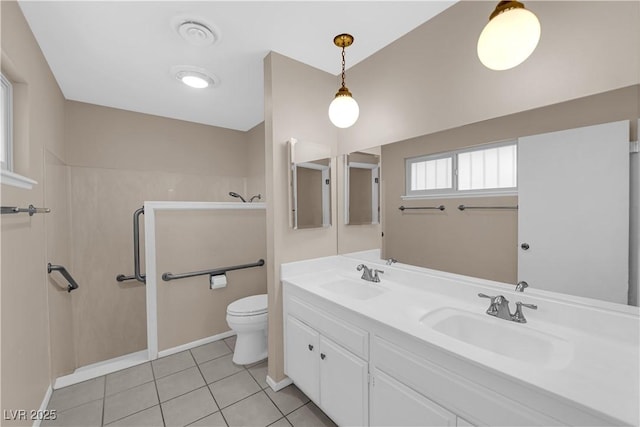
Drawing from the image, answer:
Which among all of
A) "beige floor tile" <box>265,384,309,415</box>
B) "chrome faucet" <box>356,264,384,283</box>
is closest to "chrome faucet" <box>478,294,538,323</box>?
"chrome faucet" <box>356,264,384,283</box>

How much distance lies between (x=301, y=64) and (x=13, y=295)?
7.31 ft

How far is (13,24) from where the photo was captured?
4.52 feet

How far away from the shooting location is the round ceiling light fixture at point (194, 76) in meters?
2.09

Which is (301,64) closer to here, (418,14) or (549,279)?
(418,14)

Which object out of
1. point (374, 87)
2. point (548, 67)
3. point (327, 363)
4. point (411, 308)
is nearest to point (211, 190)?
point (374, 87)

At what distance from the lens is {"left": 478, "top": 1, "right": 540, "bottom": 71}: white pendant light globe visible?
3.24 ft

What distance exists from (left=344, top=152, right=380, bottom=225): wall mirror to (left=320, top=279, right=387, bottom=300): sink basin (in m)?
0.47

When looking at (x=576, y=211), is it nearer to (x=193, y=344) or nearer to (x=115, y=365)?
(x=193, y=344)

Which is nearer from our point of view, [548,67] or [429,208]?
[548,67]

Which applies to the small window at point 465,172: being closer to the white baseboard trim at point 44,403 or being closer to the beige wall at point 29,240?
the beige wall at point 29,240

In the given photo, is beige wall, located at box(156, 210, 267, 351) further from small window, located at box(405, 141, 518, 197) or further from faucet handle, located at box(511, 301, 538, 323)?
faucet handle, located at box(511, 301, 538, 323)

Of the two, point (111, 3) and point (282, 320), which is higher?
point (111, 3)

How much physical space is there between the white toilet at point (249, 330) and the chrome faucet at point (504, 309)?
1712 mm

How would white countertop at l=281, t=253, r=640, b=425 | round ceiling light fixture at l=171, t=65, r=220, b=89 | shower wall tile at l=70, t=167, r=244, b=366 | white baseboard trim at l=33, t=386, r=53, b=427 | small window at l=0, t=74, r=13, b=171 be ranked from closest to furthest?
white countertop at l=281, t=253, r=640, b=425 → small window at l=0, t=74, r=13, b=171 → white baseboard trim at l=33, t=386, r=53, b=427 → round ceiling light fixture at l=171, t=65, r=220, b=89 → shower wall tile at l=70, t=167, r=244, b=366
